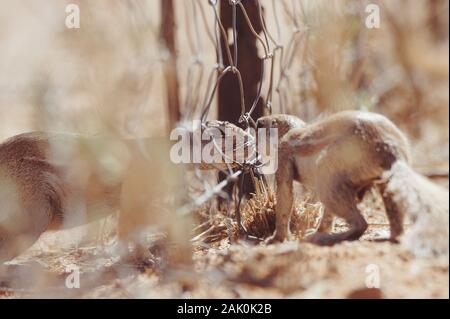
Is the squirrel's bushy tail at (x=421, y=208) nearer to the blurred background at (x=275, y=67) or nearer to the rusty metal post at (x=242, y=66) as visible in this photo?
the blurred background at (x=275, y=67)

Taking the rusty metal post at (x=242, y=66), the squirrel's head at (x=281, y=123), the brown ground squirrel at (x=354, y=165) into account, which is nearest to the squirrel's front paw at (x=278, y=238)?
the brown ground squirrel at (x=354, y=165)

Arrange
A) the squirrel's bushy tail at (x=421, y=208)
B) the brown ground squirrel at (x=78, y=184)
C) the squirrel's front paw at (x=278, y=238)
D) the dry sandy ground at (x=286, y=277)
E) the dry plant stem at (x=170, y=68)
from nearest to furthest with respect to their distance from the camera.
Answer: the dry sandy ground at (x=286, y=277)
the squirrel's bushy tail at (x=421, y=208)
the squirrel's front paw at (x=278, y=238)
the brown ground squirrel at (x=78, y=184)
the dry plant stem at (x=170, y=68)

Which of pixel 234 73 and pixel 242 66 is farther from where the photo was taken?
pixel 242 66

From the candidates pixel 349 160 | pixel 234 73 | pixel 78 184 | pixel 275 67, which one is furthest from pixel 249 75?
pixel 275 67

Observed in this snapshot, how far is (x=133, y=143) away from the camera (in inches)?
151

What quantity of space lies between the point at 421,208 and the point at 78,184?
6.71 ft

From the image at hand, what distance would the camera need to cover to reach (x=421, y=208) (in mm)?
3078

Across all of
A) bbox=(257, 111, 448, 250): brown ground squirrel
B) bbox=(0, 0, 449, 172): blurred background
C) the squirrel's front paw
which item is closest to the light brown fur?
bbox=(257, 111, 448, 250): brown ground squirrel

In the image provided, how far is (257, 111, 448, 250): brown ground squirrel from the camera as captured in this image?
320 centimetres

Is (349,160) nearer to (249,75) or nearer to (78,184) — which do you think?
(78,184)

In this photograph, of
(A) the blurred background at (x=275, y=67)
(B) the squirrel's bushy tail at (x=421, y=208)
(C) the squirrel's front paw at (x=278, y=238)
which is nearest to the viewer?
(B) the squirrel's bushy tail at (x=421, y=208)

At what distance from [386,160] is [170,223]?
1.18 metres

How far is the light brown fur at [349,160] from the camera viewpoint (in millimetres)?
3223
